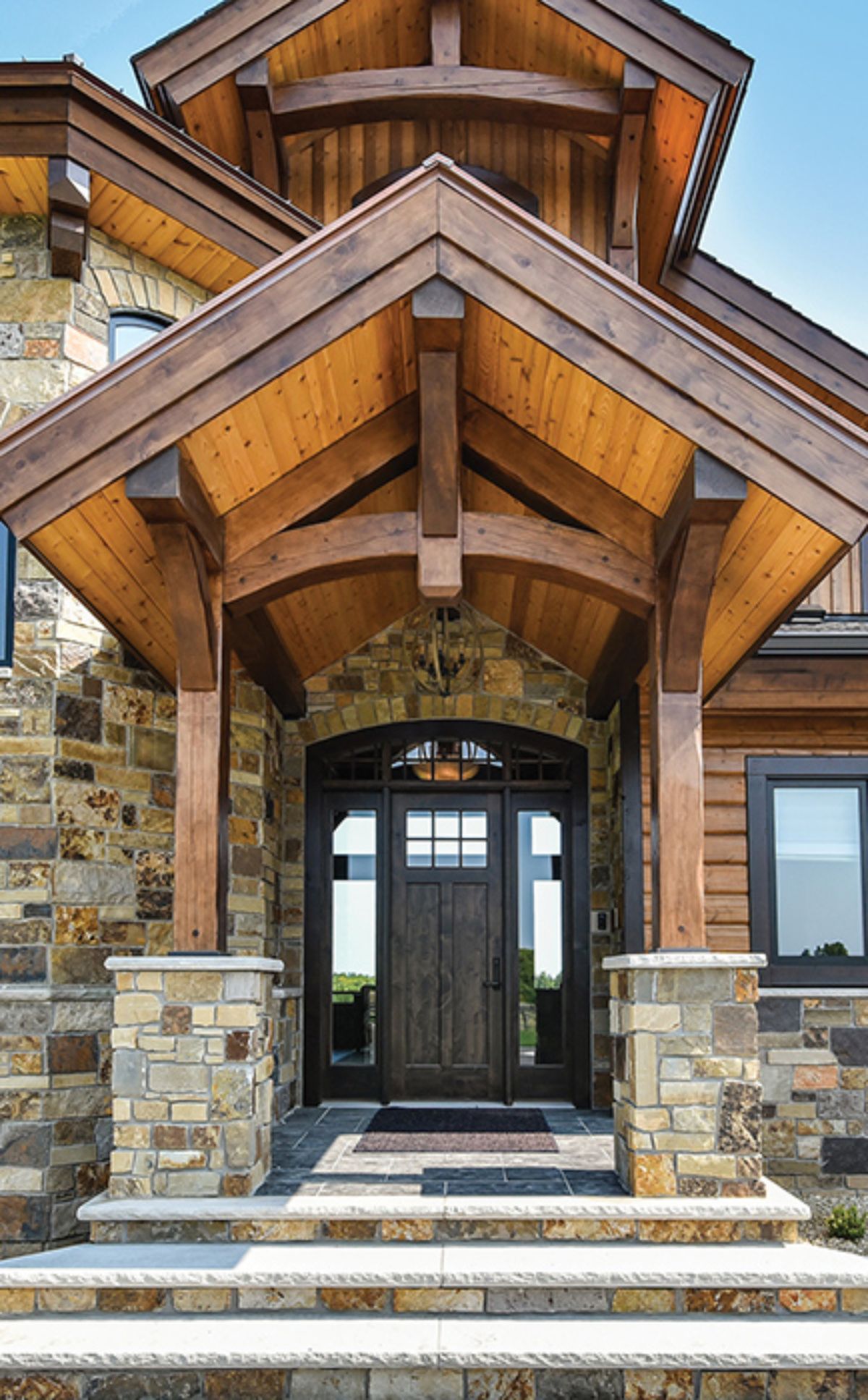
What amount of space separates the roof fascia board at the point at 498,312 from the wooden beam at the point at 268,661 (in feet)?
4.11

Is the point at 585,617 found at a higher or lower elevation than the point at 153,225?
lower

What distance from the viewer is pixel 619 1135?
19.4 feet

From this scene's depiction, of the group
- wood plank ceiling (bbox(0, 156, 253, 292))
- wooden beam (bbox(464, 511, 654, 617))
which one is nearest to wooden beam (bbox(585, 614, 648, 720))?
wooden beam (bbox(464, 511, 654, 617))

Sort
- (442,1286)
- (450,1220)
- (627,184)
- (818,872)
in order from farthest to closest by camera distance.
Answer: (627,184) → (818,872) → (450,1220) → (442,1286)

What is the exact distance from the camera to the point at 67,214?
23.3ft

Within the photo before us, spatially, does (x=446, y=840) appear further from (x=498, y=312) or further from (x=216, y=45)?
(x=216, y=45)

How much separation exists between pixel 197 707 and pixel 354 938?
343cm

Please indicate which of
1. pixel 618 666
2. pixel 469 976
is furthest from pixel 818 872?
pixel 469 976

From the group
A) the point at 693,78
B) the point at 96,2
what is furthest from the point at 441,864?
the point at 96,2

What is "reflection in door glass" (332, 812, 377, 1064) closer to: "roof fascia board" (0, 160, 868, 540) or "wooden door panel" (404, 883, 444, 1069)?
"wooden door panel" (404, 883, 444, 1069)

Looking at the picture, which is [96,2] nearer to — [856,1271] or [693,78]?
[693,78]

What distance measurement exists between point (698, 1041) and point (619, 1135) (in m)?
0.73

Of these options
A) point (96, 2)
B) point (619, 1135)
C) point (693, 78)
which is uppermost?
point (96, 2)

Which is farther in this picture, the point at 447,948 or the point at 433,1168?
the point at 447,948
